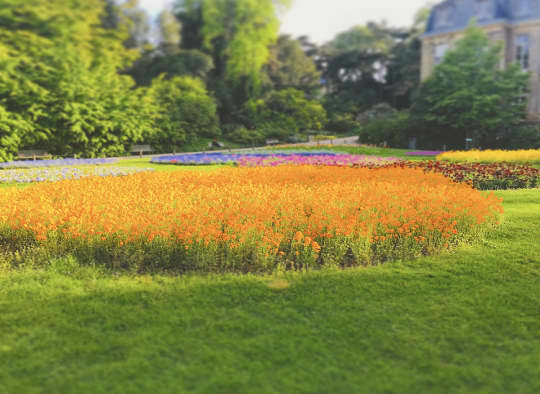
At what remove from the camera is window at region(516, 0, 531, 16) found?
99.2ft

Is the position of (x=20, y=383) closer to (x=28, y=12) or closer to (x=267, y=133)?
(x=28, y=12)

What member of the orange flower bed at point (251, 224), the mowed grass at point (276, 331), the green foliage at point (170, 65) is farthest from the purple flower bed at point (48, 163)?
the green foliage at point (170, 65)

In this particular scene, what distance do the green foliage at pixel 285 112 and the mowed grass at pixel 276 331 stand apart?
3065 cm

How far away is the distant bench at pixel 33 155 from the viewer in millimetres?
18078

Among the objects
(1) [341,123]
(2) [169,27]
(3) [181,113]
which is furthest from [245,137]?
(2) [169,27]

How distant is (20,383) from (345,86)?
1791 inches

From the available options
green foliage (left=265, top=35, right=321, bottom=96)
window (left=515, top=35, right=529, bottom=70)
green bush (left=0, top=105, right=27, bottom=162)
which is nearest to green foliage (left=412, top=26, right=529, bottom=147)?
window (left=515, top=35, right=529, bottom=70)

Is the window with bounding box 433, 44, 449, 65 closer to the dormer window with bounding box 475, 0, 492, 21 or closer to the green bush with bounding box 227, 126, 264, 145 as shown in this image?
the dormer window with bounding box 475, 0, 492, 21

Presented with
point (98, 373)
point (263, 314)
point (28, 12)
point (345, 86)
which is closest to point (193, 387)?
point (98, 373)

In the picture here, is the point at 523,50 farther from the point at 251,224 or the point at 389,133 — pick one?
the point at 251,224

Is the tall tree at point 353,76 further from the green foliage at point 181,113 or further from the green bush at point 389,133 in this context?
the green foliage at point 181,113

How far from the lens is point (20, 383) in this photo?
2518mm

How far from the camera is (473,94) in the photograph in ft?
83.4

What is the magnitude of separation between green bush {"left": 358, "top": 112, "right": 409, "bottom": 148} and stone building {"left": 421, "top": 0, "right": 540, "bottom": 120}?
7447 millimetres
